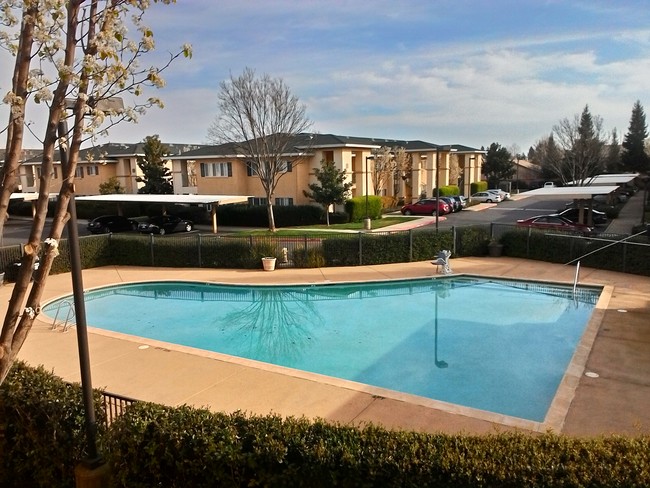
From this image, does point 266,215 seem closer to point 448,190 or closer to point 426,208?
point 426,208

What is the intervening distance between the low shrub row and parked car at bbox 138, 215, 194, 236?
32.8 metres

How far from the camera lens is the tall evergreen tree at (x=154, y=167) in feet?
161

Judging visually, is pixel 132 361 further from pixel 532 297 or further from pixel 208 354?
pixel 532 297

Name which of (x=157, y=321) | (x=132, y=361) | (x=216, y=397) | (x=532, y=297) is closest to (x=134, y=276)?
(x=157, y=321)

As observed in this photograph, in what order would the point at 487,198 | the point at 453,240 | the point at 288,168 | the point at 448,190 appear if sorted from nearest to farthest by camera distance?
1. the point at 453,240
2. the point at 288,168
3. the point at 448,190
4. the point at 487,198

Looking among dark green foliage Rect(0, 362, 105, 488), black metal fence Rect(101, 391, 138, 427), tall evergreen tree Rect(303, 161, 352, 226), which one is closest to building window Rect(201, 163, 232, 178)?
tall evergreen tree Rect(303, 161, 352, 226)

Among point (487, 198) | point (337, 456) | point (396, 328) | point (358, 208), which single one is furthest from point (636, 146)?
point (337, 456)

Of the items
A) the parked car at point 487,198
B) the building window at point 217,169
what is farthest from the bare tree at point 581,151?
the building window at point 217,169

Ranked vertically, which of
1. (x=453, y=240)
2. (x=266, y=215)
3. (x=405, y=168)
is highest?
(x=405, y=168)

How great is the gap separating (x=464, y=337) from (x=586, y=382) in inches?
184

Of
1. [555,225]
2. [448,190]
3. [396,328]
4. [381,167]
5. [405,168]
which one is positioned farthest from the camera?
[448,190]

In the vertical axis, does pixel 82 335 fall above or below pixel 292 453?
above

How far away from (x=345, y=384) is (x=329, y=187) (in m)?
29.7

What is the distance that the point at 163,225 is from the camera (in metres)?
38.8
